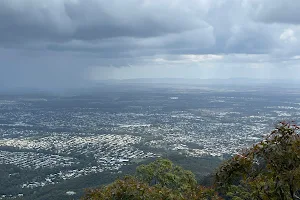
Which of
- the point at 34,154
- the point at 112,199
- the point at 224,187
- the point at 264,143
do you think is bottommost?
the point at 34,154

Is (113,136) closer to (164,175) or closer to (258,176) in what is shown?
(164,175)

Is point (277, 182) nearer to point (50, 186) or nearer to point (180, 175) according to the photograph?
point (180, 175)

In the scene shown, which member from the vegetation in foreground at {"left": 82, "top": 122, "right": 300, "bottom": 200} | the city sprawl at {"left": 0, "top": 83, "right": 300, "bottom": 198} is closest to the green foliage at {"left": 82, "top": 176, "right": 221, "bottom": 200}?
the vegetation in foreground at {"left": 82, "top": 122, "right": 300, "bottom": 200}

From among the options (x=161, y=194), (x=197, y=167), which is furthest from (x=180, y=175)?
(x=197, y=167)

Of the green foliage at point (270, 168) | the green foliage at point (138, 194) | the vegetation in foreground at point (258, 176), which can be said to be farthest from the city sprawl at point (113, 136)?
the green foliage at point (270, 168)

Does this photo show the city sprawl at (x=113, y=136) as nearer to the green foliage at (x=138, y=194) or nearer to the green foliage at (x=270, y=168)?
the green foliage at (x=138, y=194)

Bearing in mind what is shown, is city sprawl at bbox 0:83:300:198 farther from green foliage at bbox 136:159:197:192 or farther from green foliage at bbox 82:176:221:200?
green foliage at bbox 82:176:221:200
